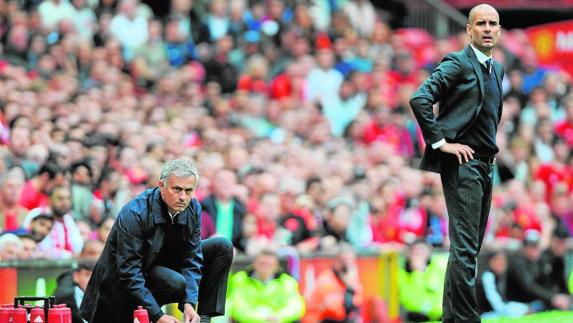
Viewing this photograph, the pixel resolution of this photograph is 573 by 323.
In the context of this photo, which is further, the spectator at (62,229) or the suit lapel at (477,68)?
the spectator at (62,229)

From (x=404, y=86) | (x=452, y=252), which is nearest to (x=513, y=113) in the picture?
(x=404, y=86)

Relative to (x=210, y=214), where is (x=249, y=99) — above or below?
above

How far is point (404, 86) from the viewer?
20703mm

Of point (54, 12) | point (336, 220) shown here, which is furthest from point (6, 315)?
point (54, 12)

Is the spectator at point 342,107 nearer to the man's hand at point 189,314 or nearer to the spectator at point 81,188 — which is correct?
the spectator at point 81,188

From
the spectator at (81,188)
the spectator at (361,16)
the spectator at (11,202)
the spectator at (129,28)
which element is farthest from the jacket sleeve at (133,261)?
the spectator at (361,16)

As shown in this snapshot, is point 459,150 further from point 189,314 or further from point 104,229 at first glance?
point 104,229

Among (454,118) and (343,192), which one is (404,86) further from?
(454,118)

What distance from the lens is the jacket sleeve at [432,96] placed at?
29.3 ft

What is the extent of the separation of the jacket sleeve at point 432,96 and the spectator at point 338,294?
5.04 m

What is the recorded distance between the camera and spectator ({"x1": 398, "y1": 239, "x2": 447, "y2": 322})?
14.7 metres

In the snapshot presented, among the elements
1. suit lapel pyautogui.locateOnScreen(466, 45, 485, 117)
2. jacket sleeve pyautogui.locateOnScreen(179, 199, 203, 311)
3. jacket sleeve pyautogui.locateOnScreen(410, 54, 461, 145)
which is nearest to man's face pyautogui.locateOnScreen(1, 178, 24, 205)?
jacket sleeve pyautogui.locateOnScreen(179, 199, 203, 311)

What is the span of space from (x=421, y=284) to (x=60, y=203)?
452 centimetres

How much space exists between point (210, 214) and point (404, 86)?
24.3ft
